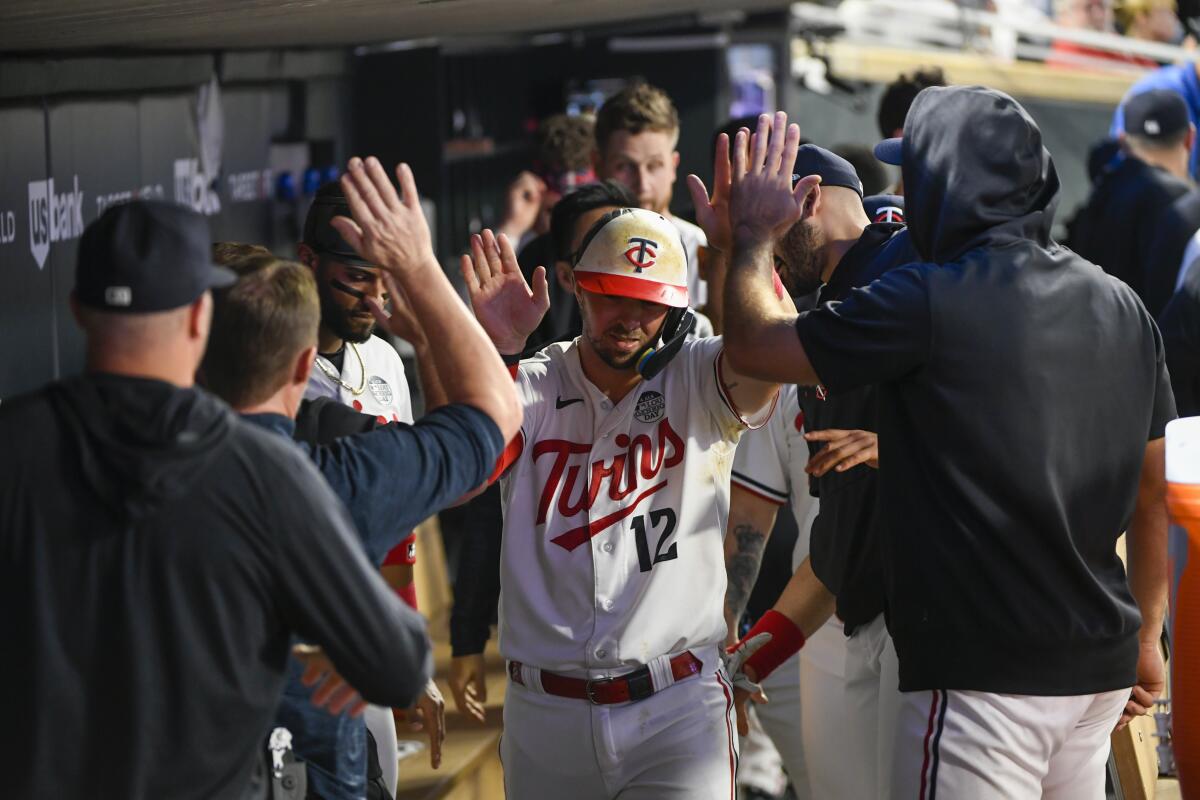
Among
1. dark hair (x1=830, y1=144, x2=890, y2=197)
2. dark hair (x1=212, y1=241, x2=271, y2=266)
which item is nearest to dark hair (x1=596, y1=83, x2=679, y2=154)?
dark hair (x1=830, y1=144, x2=890, y2=197)

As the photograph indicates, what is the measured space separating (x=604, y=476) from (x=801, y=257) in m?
0.81

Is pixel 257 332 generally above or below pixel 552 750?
above

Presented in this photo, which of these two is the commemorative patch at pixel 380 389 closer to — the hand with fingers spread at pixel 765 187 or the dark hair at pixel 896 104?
the hand with fingers spread at pixel 765 187

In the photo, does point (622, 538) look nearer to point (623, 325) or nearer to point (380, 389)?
point (623, 325)

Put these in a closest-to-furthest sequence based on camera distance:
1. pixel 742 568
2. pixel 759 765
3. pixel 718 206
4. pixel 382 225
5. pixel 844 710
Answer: pixel 382 225, pixel 718 206, pixel 844 710, pixel 742 568, pixel 759 765

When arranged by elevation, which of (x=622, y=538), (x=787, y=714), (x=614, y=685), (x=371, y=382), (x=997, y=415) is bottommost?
(x=787, y=714)

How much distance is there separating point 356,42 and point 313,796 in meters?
4.19

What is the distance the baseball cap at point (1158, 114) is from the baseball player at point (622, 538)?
4137mm

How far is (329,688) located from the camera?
6.70ft

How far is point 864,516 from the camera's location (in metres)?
3.26

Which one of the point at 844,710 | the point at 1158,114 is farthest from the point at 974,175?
the point at 1158,114

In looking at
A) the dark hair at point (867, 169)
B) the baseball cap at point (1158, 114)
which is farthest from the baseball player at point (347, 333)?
the baseball cap at point (1158, 114)

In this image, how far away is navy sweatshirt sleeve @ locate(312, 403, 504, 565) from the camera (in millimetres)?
2088

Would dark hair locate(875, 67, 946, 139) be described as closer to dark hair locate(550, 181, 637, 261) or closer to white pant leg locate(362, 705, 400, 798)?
dark hair locate(550, 181, 637, 261)
